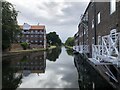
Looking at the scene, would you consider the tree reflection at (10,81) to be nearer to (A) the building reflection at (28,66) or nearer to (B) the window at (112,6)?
(A) the building reflection at (28,66)

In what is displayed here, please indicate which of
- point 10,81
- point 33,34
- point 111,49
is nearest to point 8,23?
point 10,81

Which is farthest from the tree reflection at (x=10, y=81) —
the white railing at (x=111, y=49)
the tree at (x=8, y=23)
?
the tree at (x=8, y=23)

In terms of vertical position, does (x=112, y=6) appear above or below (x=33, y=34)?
below

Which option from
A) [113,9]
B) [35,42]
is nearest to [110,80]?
[113,9]

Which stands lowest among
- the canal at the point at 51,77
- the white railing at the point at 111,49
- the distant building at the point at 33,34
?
the canal at the point at 51,77

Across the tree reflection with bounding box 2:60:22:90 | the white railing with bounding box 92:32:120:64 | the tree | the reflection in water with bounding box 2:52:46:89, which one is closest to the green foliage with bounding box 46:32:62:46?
the tree

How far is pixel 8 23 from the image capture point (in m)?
28.8

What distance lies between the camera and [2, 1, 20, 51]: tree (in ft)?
91.8

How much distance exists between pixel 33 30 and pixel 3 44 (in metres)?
55.5

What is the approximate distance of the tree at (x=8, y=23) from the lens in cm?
2797

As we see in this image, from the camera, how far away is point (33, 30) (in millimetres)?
84188

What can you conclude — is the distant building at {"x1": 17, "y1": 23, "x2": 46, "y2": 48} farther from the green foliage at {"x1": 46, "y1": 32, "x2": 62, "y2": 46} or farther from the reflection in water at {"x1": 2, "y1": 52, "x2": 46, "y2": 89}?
the reflection in water at {"x1": 2, "y1": 52, "x2": 46, "y2": 89}

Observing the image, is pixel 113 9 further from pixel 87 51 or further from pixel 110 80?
pixel 87 51

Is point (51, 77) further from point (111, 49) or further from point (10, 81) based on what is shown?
point (111, 49)
